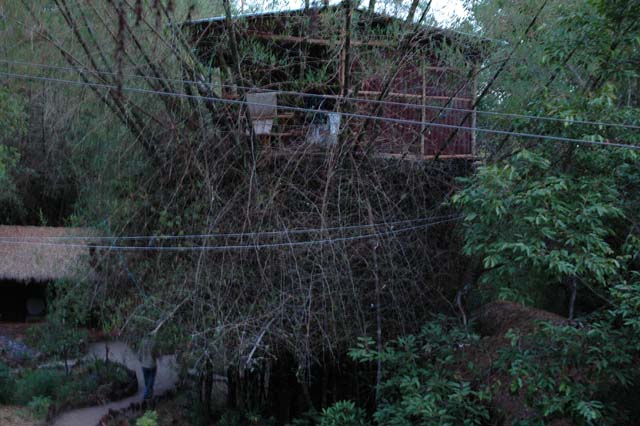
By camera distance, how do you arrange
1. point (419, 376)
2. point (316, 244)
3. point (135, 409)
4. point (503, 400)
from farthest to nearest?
1. point (135, 409)
2. point (316, 244)
3. point (419, 376)
4. point (503, 400)

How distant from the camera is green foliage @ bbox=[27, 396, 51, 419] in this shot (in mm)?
11375

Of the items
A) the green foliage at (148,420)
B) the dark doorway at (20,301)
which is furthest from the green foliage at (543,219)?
the dark doorway at (20,301)

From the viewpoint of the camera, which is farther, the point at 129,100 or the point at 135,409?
the point at 135,409

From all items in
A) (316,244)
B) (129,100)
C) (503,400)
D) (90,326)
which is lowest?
(90,326)

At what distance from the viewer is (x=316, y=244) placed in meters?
8.79

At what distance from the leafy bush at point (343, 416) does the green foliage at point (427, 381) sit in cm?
35

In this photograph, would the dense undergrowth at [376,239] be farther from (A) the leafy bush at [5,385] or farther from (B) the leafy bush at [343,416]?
(A) the leafy bush at [5,385]

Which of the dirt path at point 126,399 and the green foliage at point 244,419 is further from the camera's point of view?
the dirt path at point 126,399

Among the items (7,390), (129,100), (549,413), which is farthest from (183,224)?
(7,390)

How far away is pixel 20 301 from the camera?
60.0 feet

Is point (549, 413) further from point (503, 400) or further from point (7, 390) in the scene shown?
point (7, 390)

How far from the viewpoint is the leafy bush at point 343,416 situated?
8.45 meters

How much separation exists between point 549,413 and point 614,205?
2.06 meters

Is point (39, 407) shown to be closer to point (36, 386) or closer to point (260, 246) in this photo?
point (36, 386)
